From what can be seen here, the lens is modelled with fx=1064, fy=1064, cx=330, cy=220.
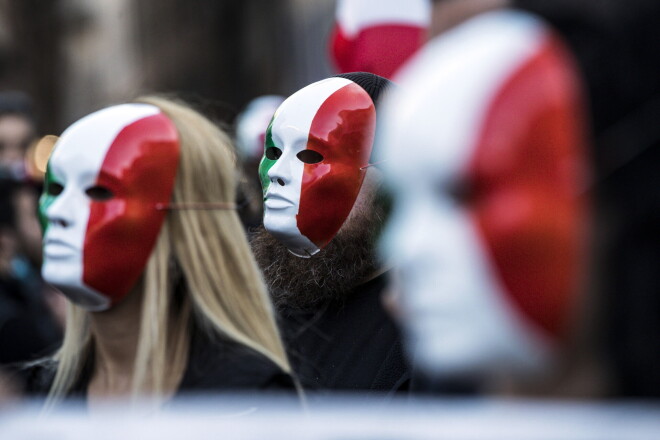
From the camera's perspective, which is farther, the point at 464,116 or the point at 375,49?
the point at 375,49

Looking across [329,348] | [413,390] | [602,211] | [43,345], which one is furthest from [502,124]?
[43,345]

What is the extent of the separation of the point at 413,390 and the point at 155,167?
134cm

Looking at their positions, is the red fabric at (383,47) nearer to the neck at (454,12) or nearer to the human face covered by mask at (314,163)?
the human face covered by mask at (314,163)

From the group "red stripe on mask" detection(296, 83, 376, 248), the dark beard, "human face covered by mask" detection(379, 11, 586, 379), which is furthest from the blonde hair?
"human face covered by mask" detection(379, 11, 586, 379)

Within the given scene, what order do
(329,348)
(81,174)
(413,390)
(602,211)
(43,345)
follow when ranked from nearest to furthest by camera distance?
1. (602,211)
2. (413,390)
3. (81,174)
4. (329,348)
5. (43,345)

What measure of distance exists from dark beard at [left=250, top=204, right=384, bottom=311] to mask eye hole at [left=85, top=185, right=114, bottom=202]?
0.74 metres

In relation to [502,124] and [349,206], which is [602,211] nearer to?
[502,124]

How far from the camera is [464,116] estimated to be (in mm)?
1333

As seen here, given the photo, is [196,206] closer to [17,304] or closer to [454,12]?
[454,12]

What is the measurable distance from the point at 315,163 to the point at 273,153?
16 centimetres

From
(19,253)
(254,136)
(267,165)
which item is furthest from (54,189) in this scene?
(254,136)

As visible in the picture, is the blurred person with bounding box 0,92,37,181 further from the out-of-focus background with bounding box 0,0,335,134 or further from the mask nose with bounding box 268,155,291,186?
the out-of-focus background with bounding box 0,0,335,134

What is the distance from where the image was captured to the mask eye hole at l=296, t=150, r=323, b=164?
10.7 feet

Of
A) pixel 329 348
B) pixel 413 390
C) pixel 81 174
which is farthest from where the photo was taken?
pixel 329 348
